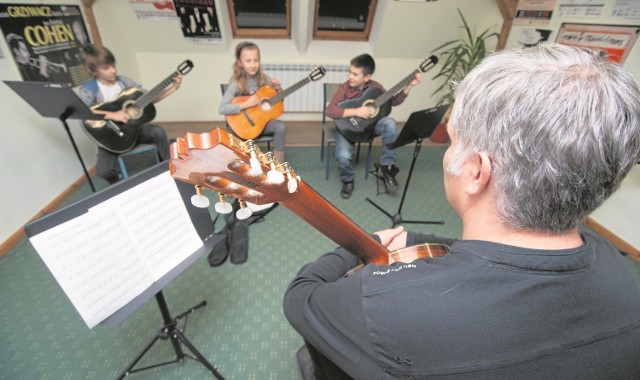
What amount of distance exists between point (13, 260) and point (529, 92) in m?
2.99

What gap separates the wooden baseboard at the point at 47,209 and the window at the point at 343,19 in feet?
11.0

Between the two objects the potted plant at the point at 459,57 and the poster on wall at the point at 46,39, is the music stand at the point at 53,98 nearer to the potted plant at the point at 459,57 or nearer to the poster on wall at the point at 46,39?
the poster on wall at the point at 46,39

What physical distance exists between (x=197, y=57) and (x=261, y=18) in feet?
3.40

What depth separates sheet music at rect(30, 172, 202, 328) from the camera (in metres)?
0.80

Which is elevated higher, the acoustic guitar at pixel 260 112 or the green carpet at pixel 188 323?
the acoustic guitar at pixel 260 112

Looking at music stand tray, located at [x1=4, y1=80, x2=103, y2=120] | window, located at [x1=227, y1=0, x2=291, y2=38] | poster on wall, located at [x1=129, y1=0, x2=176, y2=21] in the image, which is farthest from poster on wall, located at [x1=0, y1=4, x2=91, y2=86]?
window, located at [x1=227, y1=0, x2=291, y2=38]

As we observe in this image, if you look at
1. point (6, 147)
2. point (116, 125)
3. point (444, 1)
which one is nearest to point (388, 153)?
point (444, 1)

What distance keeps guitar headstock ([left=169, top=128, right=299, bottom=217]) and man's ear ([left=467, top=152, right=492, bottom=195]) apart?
1.24ft

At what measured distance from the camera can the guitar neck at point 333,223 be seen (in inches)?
31.1

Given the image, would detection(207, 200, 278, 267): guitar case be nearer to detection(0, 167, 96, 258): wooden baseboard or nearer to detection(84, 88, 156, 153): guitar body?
detection(84, 88, 156, 153): guitar body

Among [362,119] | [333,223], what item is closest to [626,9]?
[362,119]

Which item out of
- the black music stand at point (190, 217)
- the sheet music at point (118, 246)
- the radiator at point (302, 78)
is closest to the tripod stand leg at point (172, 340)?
the black music stand at point (190, 217)

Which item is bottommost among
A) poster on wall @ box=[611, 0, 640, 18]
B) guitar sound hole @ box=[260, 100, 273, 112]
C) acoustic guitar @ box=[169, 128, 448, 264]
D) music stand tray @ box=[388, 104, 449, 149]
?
guitar sound hole @ box=[260, 100, 273, 112]

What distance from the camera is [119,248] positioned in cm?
92
